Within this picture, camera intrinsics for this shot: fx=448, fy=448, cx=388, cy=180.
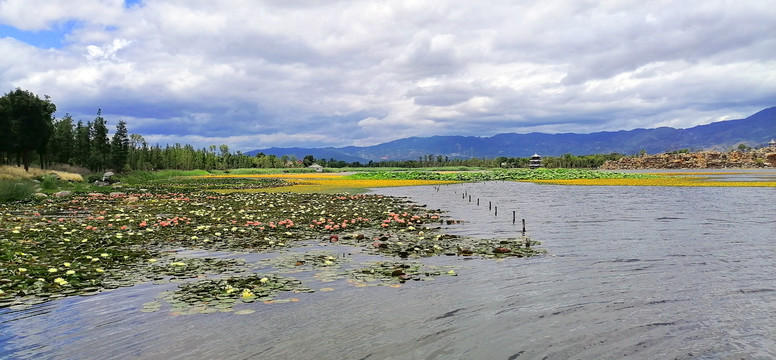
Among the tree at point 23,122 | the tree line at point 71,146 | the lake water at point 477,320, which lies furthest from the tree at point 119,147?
the lake water at point 477,320

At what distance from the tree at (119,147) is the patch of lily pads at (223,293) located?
386 feet

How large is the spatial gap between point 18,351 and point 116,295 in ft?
11.0

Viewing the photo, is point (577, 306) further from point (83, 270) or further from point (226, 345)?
point (83, 270)

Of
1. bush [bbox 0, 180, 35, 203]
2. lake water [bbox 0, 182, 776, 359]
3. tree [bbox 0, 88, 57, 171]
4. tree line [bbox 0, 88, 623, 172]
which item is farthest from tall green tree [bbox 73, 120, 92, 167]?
lake water [bbox 0, 182, 776, 359]

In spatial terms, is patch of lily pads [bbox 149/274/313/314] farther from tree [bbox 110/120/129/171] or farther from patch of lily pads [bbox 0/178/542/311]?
tree [bbox 110/120/129/171]

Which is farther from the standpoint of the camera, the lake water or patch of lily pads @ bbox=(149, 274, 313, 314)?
patch of lily pads @ bbox=(149, 274, 313, 314)

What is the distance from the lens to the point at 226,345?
8602 mm

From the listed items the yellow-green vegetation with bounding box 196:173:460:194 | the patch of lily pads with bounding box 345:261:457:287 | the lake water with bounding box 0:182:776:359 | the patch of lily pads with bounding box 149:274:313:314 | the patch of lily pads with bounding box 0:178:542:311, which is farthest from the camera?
the yellow-green vegetation with bounding box 196:173:460:194

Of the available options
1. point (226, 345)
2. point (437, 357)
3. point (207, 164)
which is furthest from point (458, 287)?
point (207, 164)

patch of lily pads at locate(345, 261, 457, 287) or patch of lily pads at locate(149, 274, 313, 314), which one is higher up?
patch of lily pads at locate(149, 274, 313, 314)

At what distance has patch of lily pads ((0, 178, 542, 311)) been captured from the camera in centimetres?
1256

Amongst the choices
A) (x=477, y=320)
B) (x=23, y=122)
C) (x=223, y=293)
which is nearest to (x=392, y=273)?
(x=477, y=320)

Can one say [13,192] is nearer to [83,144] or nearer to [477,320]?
[477,320]

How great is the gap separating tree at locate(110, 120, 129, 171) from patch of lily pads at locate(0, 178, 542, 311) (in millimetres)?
91493
